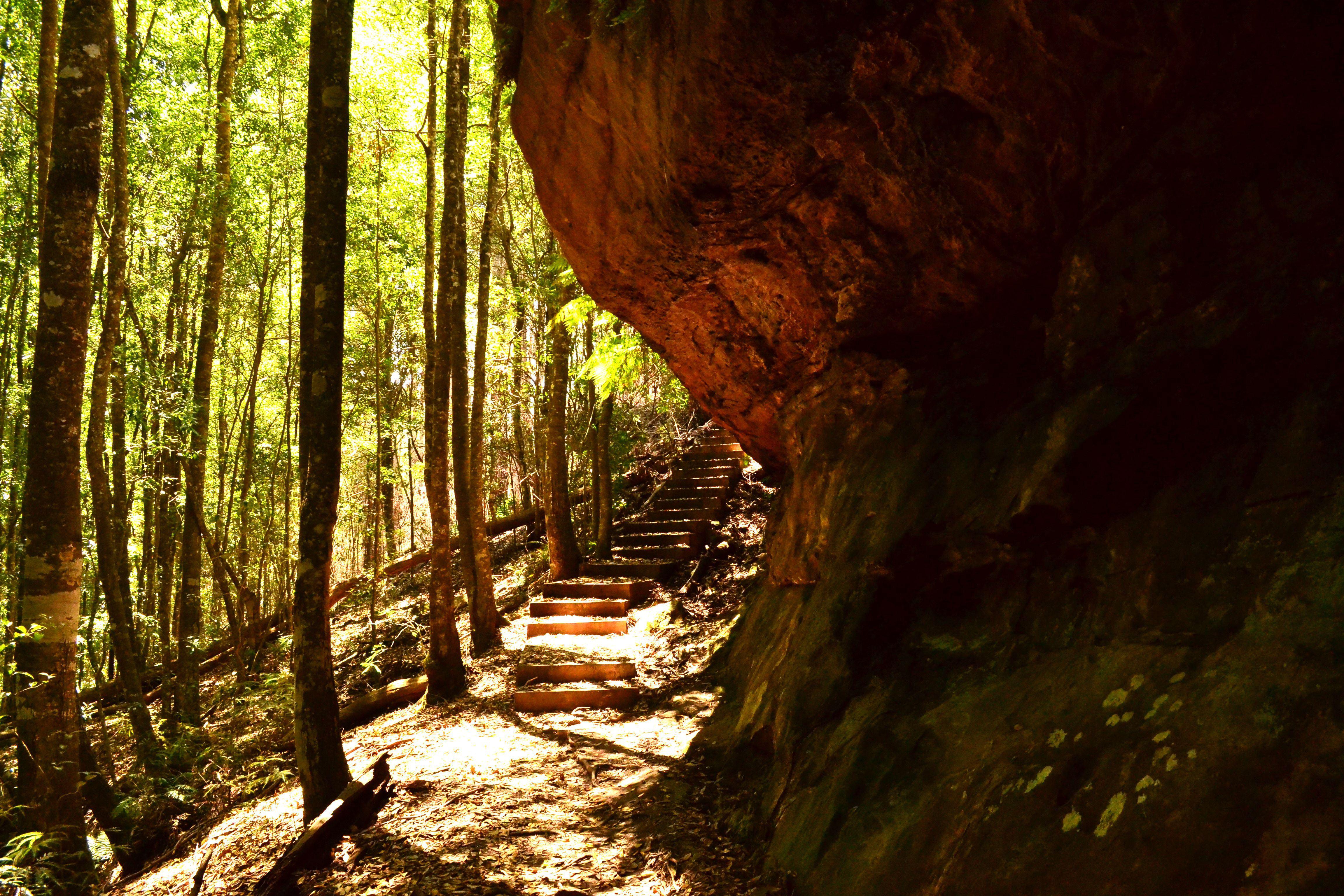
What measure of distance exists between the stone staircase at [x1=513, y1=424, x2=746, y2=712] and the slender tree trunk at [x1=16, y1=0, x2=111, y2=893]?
4.40m

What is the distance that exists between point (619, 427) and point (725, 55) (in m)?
11.6

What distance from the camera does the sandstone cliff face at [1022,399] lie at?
8.82 feet

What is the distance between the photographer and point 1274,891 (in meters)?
2.05

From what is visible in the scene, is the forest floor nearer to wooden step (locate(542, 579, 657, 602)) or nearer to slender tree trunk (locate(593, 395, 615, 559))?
wooden step (locate(542, 579, 657, 602))

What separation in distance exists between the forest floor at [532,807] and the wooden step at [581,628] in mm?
269

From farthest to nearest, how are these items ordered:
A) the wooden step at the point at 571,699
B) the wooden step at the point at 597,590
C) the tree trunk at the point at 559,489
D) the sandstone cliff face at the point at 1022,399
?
1. the tree trunk at the point at 559,489
2. the wooden step at the point at 597,590
3. the wooden step at the point at 571,699
4. the sandstone cliff face at the point at 1022,399

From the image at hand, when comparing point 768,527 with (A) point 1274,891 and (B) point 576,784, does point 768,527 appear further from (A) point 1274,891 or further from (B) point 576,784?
(A) point 1274,891

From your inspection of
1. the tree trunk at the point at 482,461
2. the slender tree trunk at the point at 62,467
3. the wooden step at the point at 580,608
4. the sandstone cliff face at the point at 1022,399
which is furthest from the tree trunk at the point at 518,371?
the slender tree trunk at the point at 62,467

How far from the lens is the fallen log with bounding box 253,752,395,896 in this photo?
5.17 meters

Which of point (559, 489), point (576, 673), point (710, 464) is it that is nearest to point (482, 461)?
point (559, 489)

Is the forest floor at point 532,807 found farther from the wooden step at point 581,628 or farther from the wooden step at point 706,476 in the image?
the wooden step at point 706,476

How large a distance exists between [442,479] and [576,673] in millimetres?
2746

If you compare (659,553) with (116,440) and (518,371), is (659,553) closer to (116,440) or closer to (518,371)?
(518,371)

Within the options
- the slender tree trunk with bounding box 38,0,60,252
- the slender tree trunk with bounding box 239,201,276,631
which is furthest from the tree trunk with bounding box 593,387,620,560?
the slender tree trunk with bounding box 38,0,60,252
